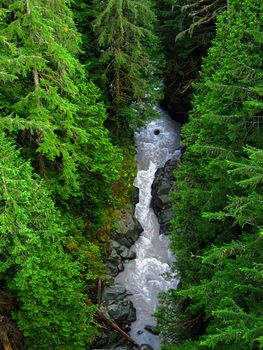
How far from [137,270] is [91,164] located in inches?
267

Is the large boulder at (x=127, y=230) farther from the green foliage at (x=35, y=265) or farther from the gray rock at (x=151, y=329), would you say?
the green foliage at (x=35, y=265)

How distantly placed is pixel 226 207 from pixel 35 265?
16.8ft

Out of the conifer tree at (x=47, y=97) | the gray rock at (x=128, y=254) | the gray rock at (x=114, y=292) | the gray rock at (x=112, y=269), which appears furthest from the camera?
the gray rock at (x=128, y=254)

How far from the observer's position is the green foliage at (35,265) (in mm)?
9914

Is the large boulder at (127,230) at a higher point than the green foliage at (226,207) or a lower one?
lower

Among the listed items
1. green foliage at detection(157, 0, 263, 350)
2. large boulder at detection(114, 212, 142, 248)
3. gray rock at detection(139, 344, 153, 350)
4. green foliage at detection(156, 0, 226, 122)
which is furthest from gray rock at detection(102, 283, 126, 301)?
A: green foliage at detection(156, 0, 226, 122)

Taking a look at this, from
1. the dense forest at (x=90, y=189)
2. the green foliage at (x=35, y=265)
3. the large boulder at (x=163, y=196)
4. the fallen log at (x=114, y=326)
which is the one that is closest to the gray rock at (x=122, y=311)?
the fallen log at (x=114, y=326)

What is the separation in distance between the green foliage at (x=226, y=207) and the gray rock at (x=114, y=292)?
3426 millimetres

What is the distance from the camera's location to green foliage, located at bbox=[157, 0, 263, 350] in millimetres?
8453

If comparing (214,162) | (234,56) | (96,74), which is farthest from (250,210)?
(96,74)

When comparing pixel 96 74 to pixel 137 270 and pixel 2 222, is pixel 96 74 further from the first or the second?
pixel 2 222

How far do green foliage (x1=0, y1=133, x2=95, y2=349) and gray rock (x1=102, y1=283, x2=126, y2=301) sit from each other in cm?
443

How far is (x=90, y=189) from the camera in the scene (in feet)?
52.0

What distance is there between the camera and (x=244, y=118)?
1109 cm
